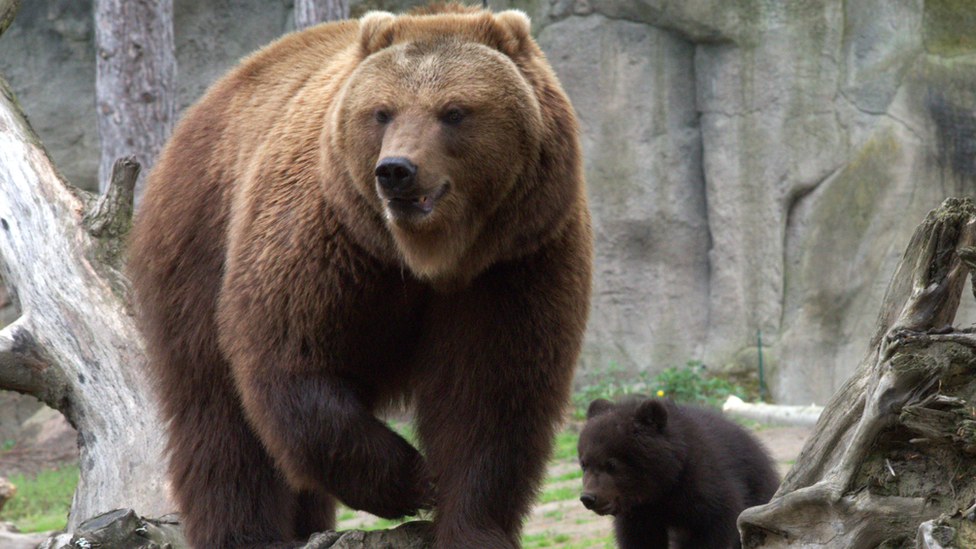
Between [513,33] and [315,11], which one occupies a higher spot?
[315,11]

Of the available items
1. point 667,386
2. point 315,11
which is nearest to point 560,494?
point 667,386

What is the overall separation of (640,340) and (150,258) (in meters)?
7.35

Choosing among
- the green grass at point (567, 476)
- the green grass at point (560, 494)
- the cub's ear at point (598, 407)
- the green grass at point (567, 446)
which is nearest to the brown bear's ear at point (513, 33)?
the cub's ear at point (598, 407)

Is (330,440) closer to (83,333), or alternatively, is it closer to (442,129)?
(442,129)

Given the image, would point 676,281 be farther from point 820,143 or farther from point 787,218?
point 820,143

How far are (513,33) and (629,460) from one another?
5.62 ft

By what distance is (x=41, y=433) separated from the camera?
10.6 metres

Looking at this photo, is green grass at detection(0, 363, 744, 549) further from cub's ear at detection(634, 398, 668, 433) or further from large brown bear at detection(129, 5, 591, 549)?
large brown bear at detection(129, 5, 591, 549)

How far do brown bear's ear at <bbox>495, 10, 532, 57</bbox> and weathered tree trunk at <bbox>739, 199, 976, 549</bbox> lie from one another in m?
1.37

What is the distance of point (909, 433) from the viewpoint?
7.74 ft

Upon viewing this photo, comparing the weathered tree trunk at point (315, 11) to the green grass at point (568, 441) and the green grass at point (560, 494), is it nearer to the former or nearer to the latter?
the green grass at point (568, 441)

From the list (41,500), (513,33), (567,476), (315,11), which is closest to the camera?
(513,33)

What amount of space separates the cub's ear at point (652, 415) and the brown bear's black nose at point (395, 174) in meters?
1.56

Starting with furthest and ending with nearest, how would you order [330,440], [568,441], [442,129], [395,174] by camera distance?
[568,441] → [330,440] → [442,129] → [395,174]
